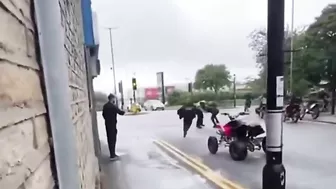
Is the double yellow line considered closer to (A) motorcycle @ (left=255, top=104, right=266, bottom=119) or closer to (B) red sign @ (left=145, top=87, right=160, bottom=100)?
(A) motorcycle @ (left=255, top=104, right=266, bottom=119)

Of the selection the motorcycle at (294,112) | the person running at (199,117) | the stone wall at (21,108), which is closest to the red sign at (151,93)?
the motorcycle at (294,112)

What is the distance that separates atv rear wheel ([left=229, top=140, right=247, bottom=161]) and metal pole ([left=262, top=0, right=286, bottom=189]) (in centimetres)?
356

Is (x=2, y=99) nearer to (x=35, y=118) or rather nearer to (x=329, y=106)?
(x=35, y=118)

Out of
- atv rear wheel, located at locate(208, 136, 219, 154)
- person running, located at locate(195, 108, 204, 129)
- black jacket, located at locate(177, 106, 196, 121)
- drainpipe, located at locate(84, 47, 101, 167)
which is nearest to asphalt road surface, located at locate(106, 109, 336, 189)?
atv rear wheel, located at locate(208, 136, 219, 154)

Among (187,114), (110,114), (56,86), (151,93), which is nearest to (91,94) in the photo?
(110,114)

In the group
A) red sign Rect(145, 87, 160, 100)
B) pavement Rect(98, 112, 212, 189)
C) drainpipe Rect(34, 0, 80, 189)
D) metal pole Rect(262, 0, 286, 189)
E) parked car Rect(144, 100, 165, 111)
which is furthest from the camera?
red sign Rect(145, 87, 160, 100)

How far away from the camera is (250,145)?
8.87 metres

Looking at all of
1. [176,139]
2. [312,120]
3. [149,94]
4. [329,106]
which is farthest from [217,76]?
[176,139]

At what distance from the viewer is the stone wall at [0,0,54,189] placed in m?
0.84

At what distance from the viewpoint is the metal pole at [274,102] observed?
15.9ft

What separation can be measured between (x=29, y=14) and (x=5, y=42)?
37 cm

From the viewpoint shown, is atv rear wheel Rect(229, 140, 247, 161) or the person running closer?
atv rear wheel Rect(229, 140, 247, 161)

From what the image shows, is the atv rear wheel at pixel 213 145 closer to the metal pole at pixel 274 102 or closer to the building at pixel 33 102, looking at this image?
the metal pole at pixel 274 102

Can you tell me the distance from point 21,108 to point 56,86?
373 mm
